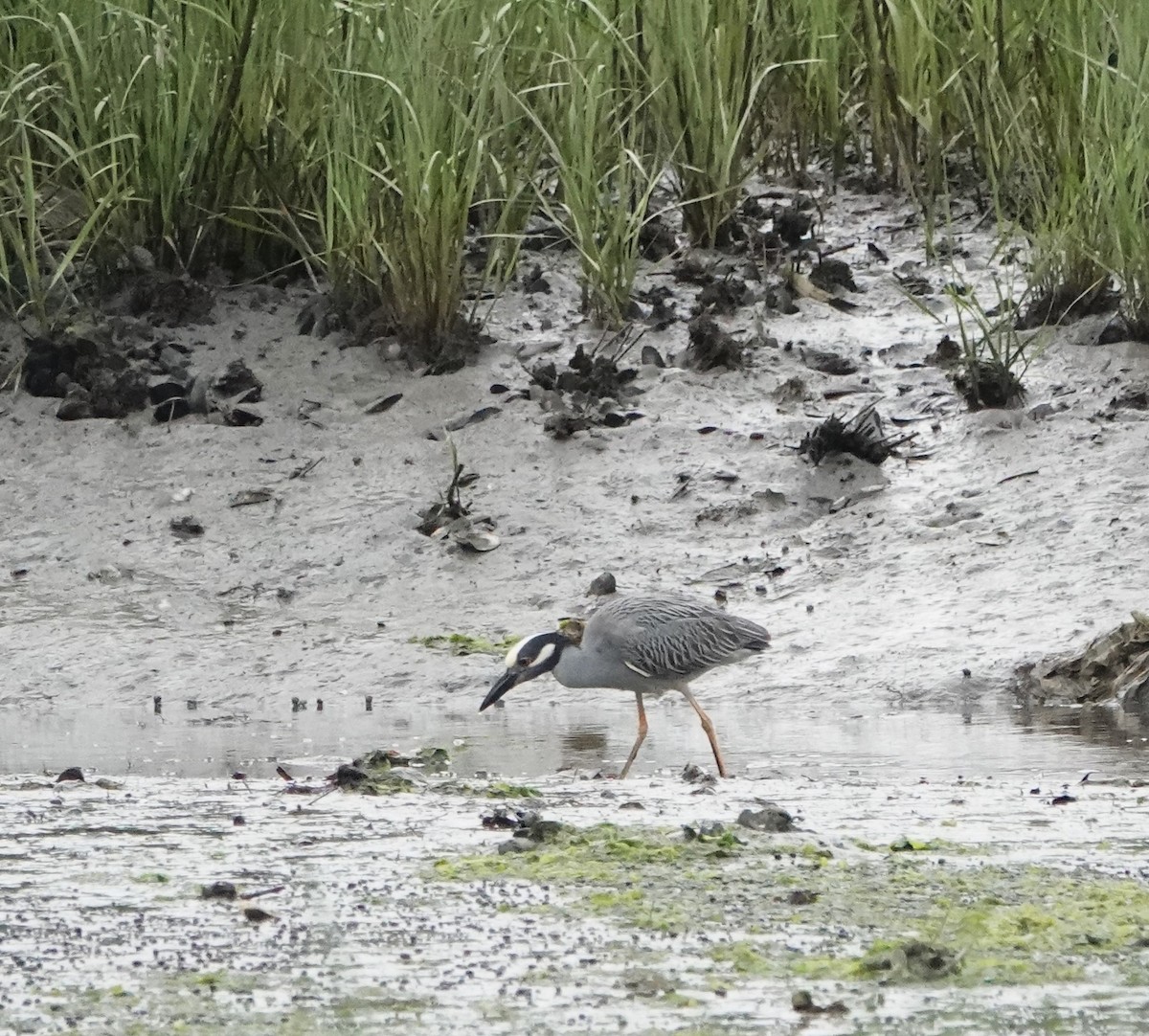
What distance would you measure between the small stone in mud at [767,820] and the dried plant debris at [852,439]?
10.7 ft

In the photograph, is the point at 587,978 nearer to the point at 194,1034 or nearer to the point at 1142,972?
the point at 194,1034

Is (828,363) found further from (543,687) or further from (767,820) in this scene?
(767,820)

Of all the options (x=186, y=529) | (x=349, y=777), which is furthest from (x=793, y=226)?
(x=349, y=777)

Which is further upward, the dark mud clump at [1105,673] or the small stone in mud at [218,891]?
the small stone in mud at [218,891]

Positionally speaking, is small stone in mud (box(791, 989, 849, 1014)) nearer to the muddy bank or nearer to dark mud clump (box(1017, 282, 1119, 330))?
the muddy bank

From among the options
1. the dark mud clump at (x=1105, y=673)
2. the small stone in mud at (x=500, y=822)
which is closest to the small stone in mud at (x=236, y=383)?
the dark mud clump at (x=1105, y=673)

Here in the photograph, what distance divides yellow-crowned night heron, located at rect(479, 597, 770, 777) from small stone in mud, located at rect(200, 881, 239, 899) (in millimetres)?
2317

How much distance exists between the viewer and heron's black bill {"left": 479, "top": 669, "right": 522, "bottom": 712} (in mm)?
5902

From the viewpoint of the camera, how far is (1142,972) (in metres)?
3.03

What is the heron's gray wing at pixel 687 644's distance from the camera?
5.81 meters

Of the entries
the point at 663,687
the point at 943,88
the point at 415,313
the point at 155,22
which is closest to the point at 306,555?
the point at 415,313

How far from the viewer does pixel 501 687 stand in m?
5.93

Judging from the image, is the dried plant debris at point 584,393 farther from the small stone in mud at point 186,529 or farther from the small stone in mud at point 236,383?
the small stone in mud at point 186,529

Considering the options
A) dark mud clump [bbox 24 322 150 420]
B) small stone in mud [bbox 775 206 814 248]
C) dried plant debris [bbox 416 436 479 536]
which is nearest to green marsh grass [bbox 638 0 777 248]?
small stone in mud [bbox 775 206 814 248]
